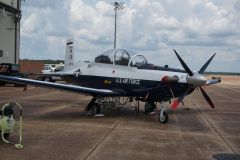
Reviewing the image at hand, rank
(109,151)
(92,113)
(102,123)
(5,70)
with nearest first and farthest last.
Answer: (109,151) < (102,123) < (92,113) < (5,70)

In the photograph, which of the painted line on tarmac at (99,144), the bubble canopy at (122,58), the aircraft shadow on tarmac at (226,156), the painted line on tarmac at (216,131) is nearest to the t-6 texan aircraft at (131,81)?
the bubble canopy at (122,58)

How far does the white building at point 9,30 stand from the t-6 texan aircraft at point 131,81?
29.0m

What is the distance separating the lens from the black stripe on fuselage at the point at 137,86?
14.3m

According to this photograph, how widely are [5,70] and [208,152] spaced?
29849 millimetres

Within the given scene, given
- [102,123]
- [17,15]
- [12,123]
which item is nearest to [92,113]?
[102,123]

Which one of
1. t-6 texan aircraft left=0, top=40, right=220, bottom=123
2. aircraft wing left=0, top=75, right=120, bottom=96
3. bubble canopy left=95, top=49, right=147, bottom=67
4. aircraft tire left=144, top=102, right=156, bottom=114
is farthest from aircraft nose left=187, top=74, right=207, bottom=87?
aircraft tire left=144, top=102, right=156, bottom=114

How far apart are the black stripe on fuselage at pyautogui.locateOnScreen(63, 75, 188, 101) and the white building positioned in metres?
29.0

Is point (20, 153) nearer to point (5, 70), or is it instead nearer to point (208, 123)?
point (208, 123)

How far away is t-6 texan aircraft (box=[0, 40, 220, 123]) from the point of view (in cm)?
1399

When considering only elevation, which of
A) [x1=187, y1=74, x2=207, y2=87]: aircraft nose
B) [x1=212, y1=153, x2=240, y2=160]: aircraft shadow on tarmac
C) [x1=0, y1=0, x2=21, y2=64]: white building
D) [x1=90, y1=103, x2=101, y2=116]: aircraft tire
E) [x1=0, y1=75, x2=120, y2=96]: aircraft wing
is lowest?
Answer: [x1=212, y1=153, x2=240, y2=160]: aircraft shadow on tarmac

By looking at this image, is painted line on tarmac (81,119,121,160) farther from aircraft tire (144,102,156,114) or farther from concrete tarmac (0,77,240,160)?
aircraft tire (144,102,156,114)

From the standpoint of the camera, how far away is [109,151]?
880 cm

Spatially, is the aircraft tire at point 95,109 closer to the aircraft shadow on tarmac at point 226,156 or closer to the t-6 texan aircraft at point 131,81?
the t-6 texan aircraft at point 131,81

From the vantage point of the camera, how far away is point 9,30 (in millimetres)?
45781
